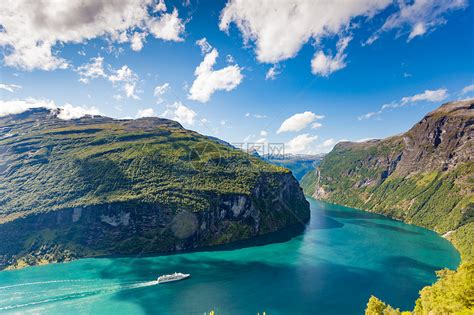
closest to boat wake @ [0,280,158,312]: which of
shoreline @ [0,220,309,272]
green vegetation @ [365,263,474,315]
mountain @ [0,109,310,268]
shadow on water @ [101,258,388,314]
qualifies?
shadow on water @ [101,258,388,314]

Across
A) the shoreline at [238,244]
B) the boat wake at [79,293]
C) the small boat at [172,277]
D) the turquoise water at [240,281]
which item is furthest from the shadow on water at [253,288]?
the shoreline at [238,244]

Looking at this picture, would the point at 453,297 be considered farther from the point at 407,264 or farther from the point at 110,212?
the point at 110,212

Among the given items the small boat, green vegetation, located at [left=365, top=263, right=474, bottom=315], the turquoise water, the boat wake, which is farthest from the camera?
the small boat

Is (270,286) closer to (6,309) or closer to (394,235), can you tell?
(6,309)

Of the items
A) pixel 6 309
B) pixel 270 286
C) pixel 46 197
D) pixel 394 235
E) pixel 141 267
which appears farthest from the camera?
pixel 394 235

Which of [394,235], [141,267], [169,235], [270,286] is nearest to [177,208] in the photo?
[169,235]

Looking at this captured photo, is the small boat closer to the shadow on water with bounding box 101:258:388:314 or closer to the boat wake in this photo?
the boat wake

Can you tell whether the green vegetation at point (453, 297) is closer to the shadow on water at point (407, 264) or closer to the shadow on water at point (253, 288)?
the shadow on water at point (253, 288)

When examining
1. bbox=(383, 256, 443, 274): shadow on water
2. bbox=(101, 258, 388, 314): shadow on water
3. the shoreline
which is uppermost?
the shoreline

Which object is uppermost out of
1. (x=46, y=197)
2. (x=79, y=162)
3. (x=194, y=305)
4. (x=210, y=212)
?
(x=79, y=162)

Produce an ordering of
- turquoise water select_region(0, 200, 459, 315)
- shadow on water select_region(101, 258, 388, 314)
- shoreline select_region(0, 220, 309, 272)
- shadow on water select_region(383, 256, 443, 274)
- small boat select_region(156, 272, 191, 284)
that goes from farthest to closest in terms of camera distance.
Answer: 1. shoreline select_region(0, 220, 309, 272)
2. shadow on water select_region(383, 256, 443, 274)
3. small boat select_region(156, 272, 191, 284)
4. turquoise water select_region(0, 200, 459, 315)
5. shadow on water select_region(101, 258, 388, 314)
